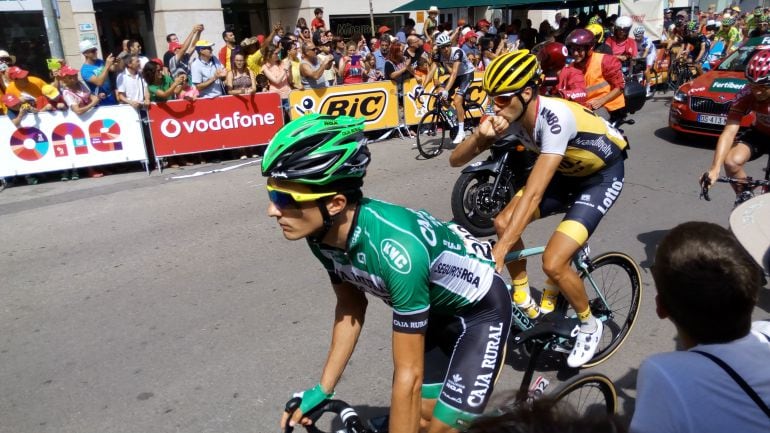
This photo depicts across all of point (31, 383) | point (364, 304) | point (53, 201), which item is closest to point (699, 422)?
point (364, 304)

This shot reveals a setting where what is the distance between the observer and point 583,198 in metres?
3.83

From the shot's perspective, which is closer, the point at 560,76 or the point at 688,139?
the point at 560,76

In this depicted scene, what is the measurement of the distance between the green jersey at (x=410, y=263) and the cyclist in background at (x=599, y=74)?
5838mm

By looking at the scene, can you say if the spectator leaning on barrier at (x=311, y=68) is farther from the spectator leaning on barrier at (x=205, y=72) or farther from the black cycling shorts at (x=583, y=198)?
the black cycling shorts at (x=583, y=198)

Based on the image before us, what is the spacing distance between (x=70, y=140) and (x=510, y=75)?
8.15 meters

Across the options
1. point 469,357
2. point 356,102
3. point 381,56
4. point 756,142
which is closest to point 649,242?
point 756,142

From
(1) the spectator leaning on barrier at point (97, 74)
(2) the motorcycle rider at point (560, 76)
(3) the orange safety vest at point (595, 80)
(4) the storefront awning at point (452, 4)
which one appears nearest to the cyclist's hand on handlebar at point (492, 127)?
(2) the motorcycle rider at point (560, 76)

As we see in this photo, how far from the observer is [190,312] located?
16.4 ft

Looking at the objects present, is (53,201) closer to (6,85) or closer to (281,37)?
(6,85)

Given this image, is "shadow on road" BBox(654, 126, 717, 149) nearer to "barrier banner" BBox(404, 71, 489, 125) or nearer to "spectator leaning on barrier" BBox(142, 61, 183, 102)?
"barrier banner" BBox(404, 71, 489, 125)

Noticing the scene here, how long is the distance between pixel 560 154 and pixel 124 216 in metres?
6.04

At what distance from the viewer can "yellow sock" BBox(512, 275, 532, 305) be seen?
389 cm

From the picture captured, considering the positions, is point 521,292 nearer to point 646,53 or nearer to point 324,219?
point 324,219

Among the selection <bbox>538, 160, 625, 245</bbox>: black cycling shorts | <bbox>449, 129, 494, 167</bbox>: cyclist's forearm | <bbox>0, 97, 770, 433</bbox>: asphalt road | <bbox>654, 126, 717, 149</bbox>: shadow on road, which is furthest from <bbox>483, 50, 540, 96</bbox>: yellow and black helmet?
<bbox>654, 126, 717, 149</bbox>: shadow on road
